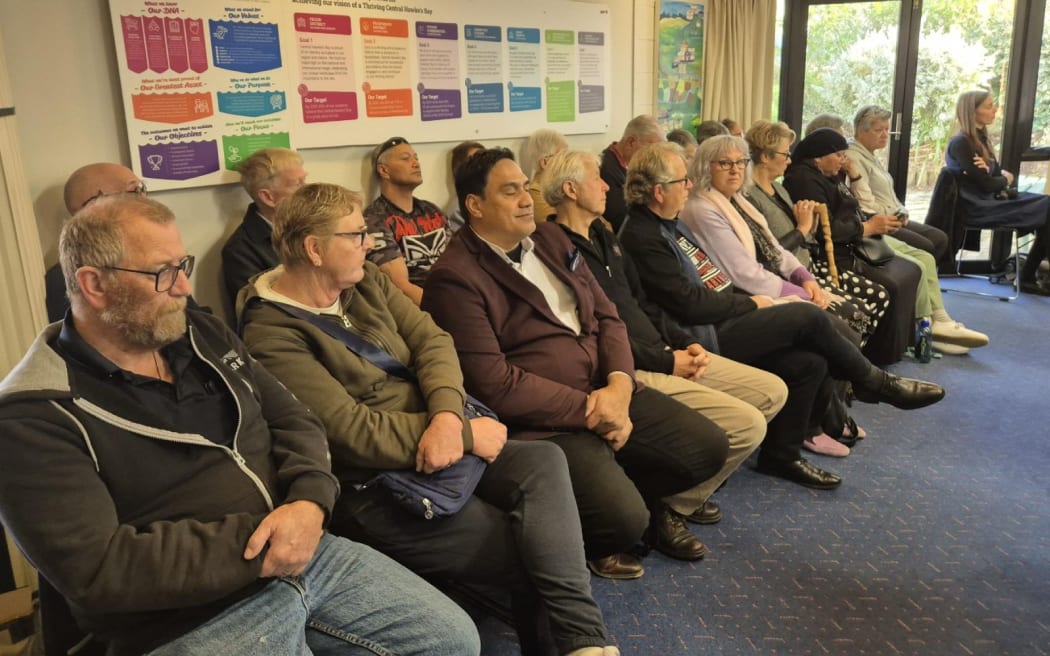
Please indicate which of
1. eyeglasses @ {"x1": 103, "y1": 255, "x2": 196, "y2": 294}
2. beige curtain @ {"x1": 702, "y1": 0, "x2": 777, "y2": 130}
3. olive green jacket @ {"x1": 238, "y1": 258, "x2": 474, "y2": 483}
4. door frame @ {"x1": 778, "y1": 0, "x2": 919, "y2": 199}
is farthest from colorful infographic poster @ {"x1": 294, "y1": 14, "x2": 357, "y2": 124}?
door frame @ {"x1": 778, "y1": 0, "x2": 919, "y2": 199}

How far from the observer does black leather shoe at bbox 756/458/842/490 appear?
293cm

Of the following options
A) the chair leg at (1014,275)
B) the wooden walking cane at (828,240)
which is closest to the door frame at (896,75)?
the chair leg at (1014,275)

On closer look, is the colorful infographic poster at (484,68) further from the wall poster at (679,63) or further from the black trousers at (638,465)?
the black trousers at (638,465)

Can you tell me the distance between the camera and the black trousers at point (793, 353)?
9.66ft

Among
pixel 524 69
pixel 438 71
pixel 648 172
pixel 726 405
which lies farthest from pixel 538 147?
pixel 726 405

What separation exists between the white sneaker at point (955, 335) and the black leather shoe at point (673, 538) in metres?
2.63

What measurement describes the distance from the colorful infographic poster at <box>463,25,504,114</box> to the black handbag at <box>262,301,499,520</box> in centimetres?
232

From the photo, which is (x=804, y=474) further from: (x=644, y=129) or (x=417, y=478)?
(x=644, y=129)

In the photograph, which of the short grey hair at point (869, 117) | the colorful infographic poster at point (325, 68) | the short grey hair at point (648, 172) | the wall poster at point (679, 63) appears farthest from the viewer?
the wall poster at point (679, 63)

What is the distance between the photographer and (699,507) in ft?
8.55

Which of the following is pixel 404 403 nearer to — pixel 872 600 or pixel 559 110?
pixel 872 600

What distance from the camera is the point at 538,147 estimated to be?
13.7 ft

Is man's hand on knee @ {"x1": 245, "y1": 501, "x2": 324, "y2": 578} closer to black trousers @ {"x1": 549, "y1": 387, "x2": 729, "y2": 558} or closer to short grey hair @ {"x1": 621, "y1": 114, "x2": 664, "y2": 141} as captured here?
black trousers @ {"x1": 549, "y1": 387, "x2": 729, "y2": 558}

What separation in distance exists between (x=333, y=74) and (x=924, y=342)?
3.31 m
